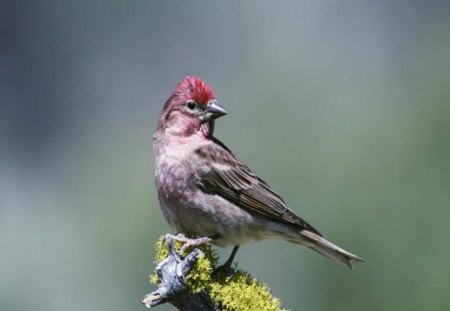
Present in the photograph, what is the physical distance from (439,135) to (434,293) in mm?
2173

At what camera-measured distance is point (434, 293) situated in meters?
11.3

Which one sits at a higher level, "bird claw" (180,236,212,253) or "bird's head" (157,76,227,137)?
"bird's head" (157,76,227,137)

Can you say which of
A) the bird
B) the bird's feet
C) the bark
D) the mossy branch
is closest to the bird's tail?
the bird

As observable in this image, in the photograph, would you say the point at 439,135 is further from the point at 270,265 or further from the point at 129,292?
the point at 129,292

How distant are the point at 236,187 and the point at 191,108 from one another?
649 mm

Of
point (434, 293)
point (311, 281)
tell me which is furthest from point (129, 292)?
point (434, 293)

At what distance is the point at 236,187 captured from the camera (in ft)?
29.6

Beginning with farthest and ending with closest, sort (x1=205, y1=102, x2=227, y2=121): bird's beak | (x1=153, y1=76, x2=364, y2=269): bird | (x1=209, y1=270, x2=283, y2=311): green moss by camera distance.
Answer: (x1=205, y1=102, x2=227, y2=121): bird's beak → (x1=153, y1=76, x2=364, y2=269): bird → (x1=209, y1=270, x2=283, y2=311): green moss

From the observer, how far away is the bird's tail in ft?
29.2

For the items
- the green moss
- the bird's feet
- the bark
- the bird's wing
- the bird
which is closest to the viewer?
the bark

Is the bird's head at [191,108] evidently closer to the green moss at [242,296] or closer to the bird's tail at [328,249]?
the bird's tail at [328,249]

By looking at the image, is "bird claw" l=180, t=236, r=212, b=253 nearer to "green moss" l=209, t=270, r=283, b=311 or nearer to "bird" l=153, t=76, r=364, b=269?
"bird" l=153, t=76, r=364, b=269

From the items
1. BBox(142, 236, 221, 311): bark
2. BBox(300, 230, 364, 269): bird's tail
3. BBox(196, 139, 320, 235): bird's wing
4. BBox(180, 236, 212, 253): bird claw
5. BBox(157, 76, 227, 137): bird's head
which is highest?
BBox(157, 76, 227, 137): bird's head

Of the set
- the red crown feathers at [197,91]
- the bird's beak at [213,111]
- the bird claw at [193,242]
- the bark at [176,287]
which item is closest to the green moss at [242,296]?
the bark at [176,287]
